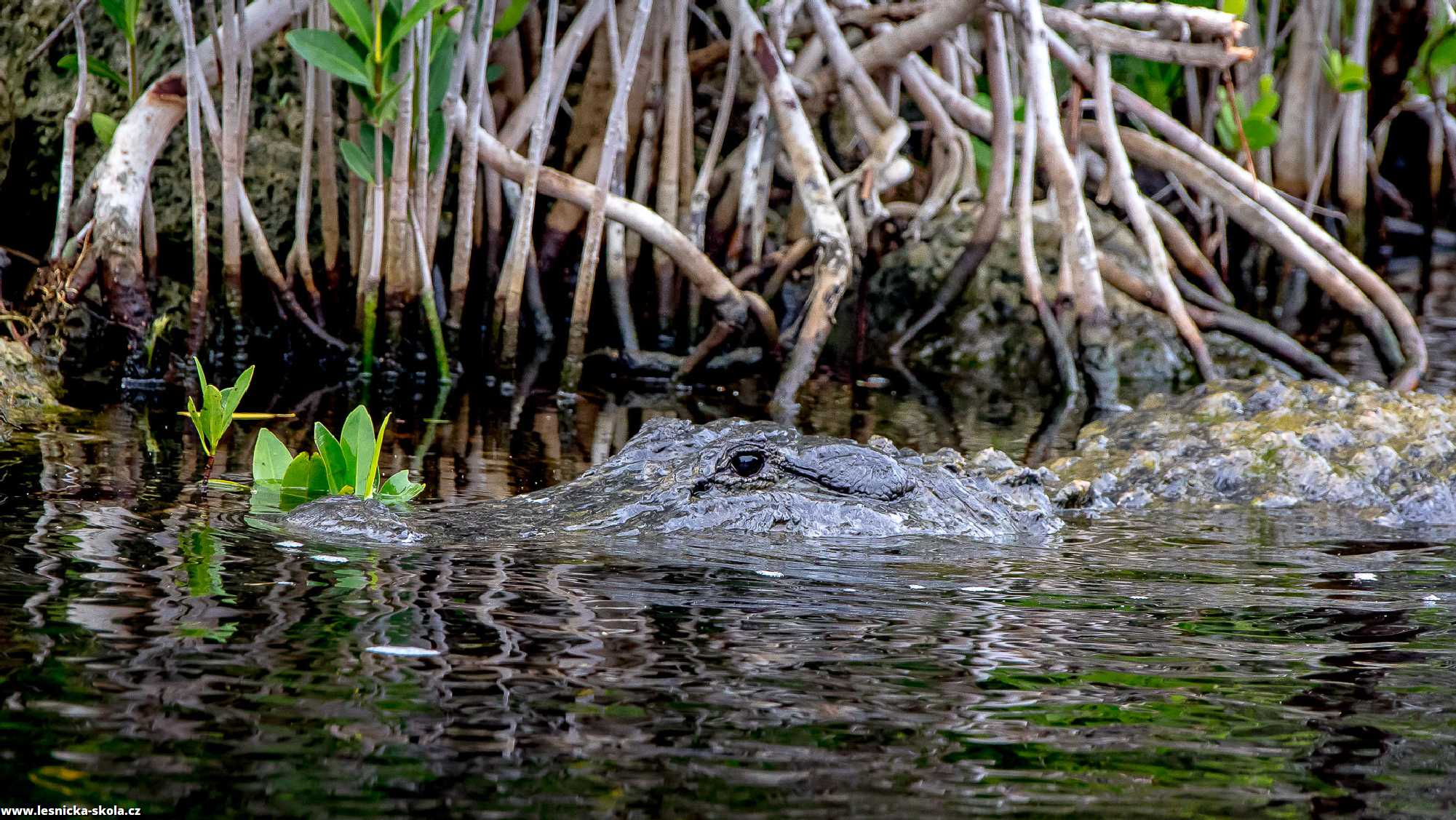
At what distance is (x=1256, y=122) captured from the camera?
30.8 feet

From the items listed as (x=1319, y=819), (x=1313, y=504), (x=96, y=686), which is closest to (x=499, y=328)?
(x=1313, y=504)

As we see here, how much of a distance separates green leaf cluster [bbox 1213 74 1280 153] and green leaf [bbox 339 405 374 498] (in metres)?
6.65

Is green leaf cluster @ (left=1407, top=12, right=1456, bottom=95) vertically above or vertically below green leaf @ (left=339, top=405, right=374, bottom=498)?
above

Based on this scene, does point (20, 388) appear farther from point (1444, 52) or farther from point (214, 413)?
point (1444, 52)

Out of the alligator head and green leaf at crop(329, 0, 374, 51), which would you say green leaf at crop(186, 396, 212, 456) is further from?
green leaf at crop(329, 0, 374, 51)

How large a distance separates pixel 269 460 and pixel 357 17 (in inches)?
85.8

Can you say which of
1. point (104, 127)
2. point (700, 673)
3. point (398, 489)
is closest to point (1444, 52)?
point (104, 127)

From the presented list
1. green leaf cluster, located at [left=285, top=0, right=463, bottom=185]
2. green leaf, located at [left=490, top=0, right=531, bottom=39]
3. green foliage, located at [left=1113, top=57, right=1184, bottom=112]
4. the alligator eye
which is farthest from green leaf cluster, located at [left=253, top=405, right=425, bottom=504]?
green foliage, located at [left=1113, top=57, right=1184, bottom=112]

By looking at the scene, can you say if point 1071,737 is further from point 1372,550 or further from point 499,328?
point 499,328

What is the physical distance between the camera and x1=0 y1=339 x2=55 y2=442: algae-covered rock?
15.8ft

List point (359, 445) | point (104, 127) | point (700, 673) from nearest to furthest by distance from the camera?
1. point (700, 673)
2. point (359, 445)
3. point (104, 127)

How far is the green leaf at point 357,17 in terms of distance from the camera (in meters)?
5.48

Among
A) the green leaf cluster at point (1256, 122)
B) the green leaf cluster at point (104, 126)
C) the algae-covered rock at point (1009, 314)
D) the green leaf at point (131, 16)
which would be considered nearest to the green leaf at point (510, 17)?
the green leaf at point (131, 16)

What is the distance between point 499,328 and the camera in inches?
255
